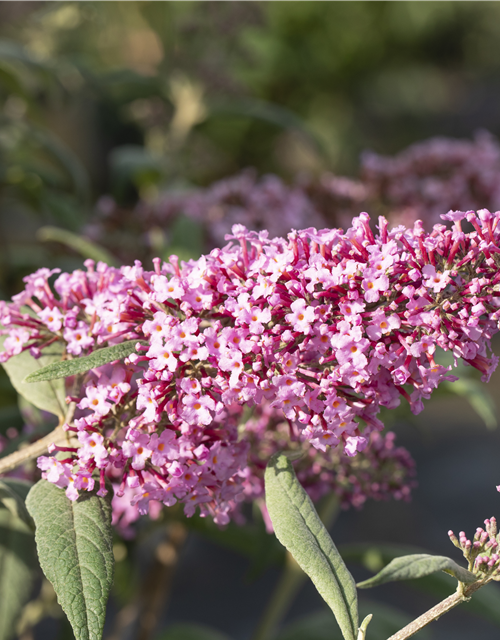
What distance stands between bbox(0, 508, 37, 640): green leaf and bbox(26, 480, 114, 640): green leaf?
0.14 metres

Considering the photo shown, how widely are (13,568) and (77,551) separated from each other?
0.21m

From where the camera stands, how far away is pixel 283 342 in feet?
1.51

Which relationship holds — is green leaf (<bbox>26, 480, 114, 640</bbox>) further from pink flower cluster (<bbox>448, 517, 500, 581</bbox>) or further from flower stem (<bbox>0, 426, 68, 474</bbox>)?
pink flower cluster (<bbox>448, 517, 500, 581</bbox>)

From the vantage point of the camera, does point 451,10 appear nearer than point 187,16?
No

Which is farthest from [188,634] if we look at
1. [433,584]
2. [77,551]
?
[77,551]

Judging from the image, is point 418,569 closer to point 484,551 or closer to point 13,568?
point 484,551

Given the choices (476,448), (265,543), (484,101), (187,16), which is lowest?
(265,543)

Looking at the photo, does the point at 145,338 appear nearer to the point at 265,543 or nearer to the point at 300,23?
the point at 265,543

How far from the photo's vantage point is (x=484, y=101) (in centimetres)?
659

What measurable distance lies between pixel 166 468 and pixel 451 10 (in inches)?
250

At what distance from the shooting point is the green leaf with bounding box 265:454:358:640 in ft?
1.32

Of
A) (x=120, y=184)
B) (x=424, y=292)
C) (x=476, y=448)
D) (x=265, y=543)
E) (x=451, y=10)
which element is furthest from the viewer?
(x=451, y=10)

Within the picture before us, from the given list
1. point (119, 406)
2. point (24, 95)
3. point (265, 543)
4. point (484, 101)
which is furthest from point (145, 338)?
point (484, 101)

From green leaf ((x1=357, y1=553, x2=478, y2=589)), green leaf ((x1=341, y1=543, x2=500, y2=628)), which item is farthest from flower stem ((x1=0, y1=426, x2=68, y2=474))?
green leaf ((x1=341, y1=543, x2=500, y2=628))
